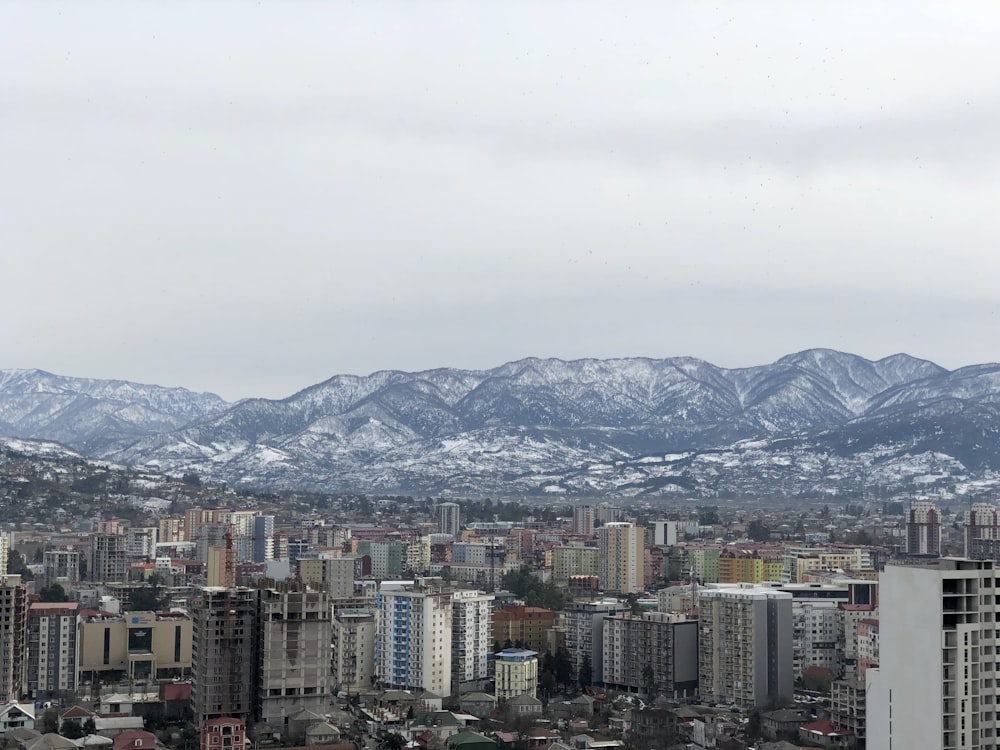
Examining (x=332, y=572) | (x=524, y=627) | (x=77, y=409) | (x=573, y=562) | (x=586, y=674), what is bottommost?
(x=586, y=674)

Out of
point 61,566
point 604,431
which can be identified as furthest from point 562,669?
point 604,431

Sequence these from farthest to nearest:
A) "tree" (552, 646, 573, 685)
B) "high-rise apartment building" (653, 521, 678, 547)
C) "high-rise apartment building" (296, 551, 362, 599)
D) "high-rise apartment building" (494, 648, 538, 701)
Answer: "high-rise apartment building" (653, 521, 678, 547)
"high-rise apartment building" (296, 551, 362, 599)
"tree" (552, 646, 573, 685)
"high-rise apartment building" (494, 648, 538, 701)

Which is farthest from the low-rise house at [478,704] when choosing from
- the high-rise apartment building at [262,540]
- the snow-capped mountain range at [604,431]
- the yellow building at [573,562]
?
the snow-capped mountain range at [604,431]

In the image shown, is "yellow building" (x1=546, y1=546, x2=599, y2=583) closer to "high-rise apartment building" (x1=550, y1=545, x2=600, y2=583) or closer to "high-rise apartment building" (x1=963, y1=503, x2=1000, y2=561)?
"high-rise apartment building" (x1=550, y1=545, x2=600, y2=583)

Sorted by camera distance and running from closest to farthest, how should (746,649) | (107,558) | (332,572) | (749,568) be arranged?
1. (746,649)
2. (332,572)
3. (749,568)
4. (107,558)

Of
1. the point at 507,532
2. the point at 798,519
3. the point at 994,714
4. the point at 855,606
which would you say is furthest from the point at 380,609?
the point at 798,519

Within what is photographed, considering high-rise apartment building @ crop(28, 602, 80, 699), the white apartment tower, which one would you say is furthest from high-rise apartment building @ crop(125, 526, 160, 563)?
the white apartment tower

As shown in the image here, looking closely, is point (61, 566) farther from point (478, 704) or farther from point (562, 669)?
point (478, 704)

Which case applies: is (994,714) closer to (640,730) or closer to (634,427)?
(640,730)
